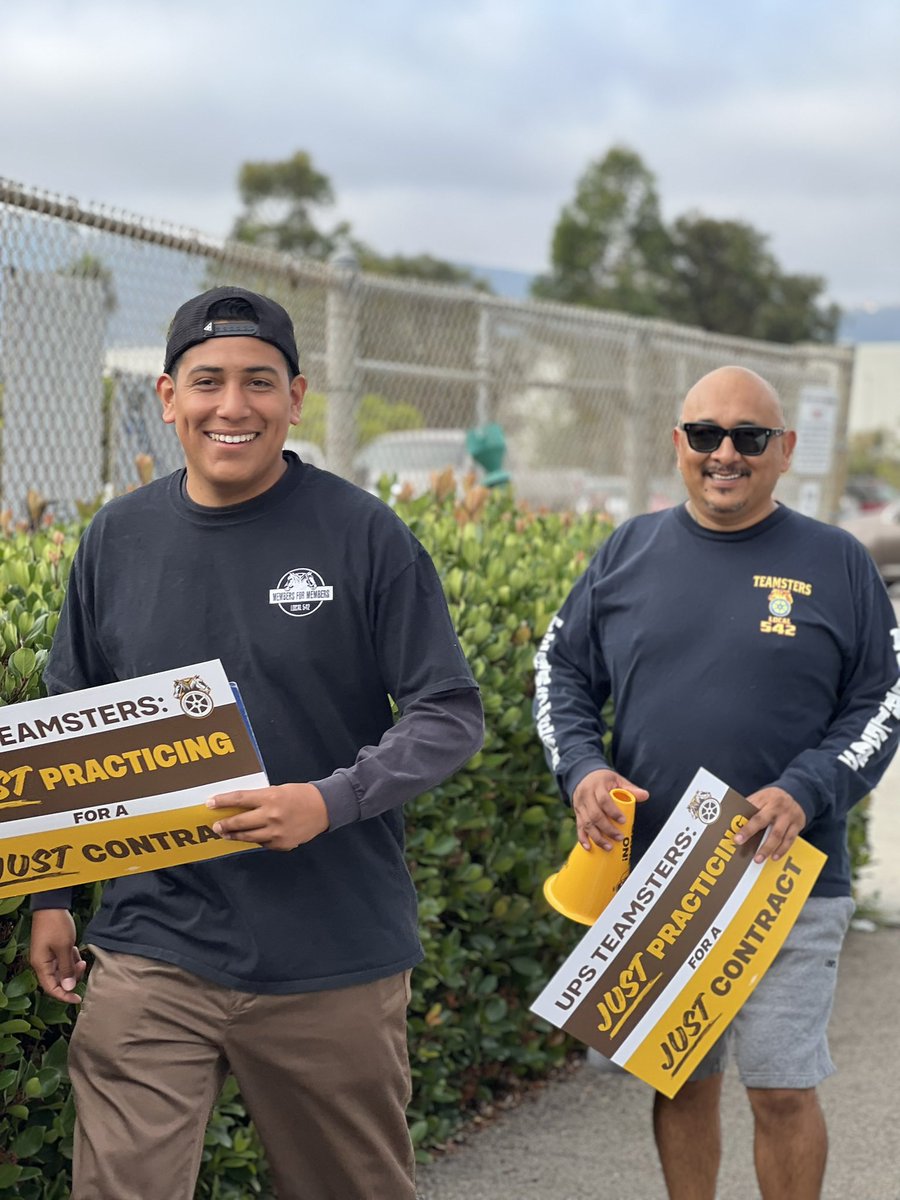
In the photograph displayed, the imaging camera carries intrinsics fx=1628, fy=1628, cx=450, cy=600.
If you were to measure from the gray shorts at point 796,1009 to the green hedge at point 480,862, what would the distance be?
93 centimetres

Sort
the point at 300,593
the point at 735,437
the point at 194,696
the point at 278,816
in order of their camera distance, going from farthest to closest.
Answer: the point at 735,437 < the point at 300,593 < the point at 194,696 < the point at 278,816

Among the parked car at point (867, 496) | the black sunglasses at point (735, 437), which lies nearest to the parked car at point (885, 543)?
the parked car at point (867, 496)

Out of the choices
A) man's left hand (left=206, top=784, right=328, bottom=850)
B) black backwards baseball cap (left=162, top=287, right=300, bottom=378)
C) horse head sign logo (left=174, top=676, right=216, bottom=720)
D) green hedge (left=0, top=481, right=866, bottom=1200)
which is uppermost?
black backwards baseball cap (left=162, top=287, right=300, bottom=378)

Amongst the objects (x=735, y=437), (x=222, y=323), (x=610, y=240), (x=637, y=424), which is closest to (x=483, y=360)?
(x=637, y=424)

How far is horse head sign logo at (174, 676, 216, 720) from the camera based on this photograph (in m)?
2.61

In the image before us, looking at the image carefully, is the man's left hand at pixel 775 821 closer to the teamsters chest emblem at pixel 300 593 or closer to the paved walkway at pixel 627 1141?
the teamsters chest emblem at pixel 300 593

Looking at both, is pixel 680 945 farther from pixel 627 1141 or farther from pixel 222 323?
pixel 222 323

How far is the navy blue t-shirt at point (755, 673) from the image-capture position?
137 inches

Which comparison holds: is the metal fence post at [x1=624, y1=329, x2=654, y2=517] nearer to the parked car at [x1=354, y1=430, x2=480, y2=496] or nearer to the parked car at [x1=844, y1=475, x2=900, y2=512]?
the parked car at [x1=354, y1=430, x2=480, y2=496]

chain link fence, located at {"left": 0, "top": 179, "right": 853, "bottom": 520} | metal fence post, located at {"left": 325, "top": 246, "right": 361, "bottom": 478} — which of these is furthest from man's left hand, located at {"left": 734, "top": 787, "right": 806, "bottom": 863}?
metal fence post, located at {"left": 325, "top": 246, "right": 361, "bottom": 478}

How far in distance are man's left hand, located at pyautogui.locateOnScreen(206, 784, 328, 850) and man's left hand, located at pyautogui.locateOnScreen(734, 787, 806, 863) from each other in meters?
1.18

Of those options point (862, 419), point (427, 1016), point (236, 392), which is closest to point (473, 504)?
point (427, 1016)

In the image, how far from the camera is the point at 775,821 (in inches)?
133

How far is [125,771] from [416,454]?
7814 millimetres
